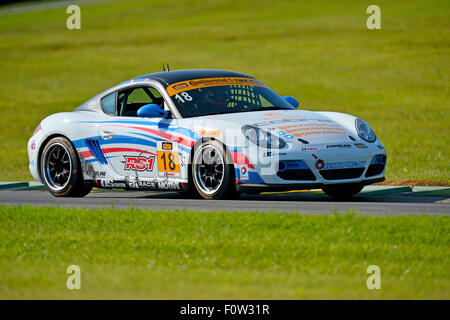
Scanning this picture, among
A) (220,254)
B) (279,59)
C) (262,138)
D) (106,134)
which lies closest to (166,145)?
(106,134)

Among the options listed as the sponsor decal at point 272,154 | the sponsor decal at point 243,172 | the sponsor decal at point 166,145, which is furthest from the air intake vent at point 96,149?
the sponsor decal at point 272,154

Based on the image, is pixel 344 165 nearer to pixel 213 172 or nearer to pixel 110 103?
pixel 213 172

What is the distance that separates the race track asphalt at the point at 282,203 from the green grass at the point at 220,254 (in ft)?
2.22

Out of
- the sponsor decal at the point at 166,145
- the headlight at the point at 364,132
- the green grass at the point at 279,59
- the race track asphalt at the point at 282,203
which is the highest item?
the green grass at the point at 279,59

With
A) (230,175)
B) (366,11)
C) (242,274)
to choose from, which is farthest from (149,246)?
(366,11)

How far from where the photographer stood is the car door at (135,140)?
10297 mm

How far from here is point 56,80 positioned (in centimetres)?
3566

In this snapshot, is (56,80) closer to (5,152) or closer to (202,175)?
(5,152)

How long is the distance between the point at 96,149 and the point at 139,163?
81 centimetres

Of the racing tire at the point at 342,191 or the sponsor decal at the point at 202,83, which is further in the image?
the sponsor decal at the point at 202,83

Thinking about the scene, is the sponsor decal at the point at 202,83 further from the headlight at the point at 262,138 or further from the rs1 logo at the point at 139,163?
the headlight at the point at 262,138

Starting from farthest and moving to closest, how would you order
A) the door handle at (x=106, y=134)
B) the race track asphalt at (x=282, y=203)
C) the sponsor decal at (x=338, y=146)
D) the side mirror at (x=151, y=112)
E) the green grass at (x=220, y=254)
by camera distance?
the door handle at (x=106, y=134), the side mirror at (x=151, y=112), the sponsor decal at (x=338, y=146), the race track asphalt at (x=282, y=203), the green grass at (x=220, y=254)

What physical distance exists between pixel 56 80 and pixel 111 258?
29.8 m

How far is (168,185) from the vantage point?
10.3 metres
